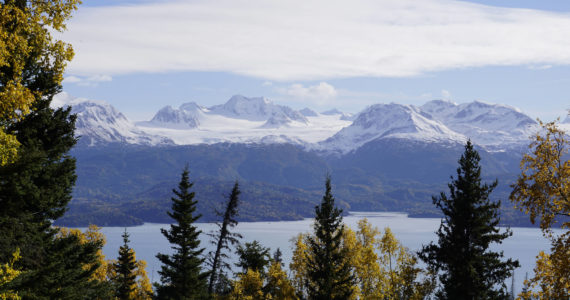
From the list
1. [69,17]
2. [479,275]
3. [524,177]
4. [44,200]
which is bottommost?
[479,275]

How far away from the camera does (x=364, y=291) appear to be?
120 feet

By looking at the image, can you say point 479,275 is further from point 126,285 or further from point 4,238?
point 126,285

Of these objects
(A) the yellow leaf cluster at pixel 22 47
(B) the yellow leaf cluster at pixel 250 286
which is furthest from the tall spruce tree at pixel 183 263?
(A) the yellow leaf cluster at pixel 22 47

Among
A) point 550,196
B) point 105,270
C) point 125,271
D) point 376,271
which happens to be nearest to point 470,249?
point 376,271

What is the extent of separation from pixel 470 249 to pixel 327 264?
8.39 m

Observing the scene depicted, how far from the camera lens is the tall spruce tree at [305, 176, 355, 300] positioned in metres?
34.0

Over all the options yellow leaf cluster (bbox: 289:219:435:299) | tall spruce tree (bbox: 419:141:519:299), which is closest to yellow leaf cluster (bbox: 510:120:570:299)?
tall spruce tree (bbox: 419:141:519:299)

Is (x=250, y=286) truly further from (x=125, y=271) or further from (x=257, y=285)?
(x=125, y=271)

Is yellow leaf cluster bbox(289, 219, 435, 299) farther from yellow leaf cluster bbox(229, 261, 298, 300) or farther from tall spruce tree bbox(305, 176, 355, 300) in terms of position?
yellow leaf cluster bbox(229, 261, 298, 300)

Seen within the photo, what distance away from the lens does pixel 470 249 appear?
3067 centimetres

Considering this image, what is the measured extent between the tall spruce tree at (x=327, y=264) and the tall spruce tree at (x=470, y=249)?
535 centimetres

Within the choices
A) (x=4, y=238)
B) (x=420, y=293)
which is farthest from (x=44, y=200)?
(x=420, y=293)

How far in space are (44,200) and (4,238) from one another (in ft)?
21.6

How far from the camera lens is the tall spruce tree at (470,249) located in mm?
29969
